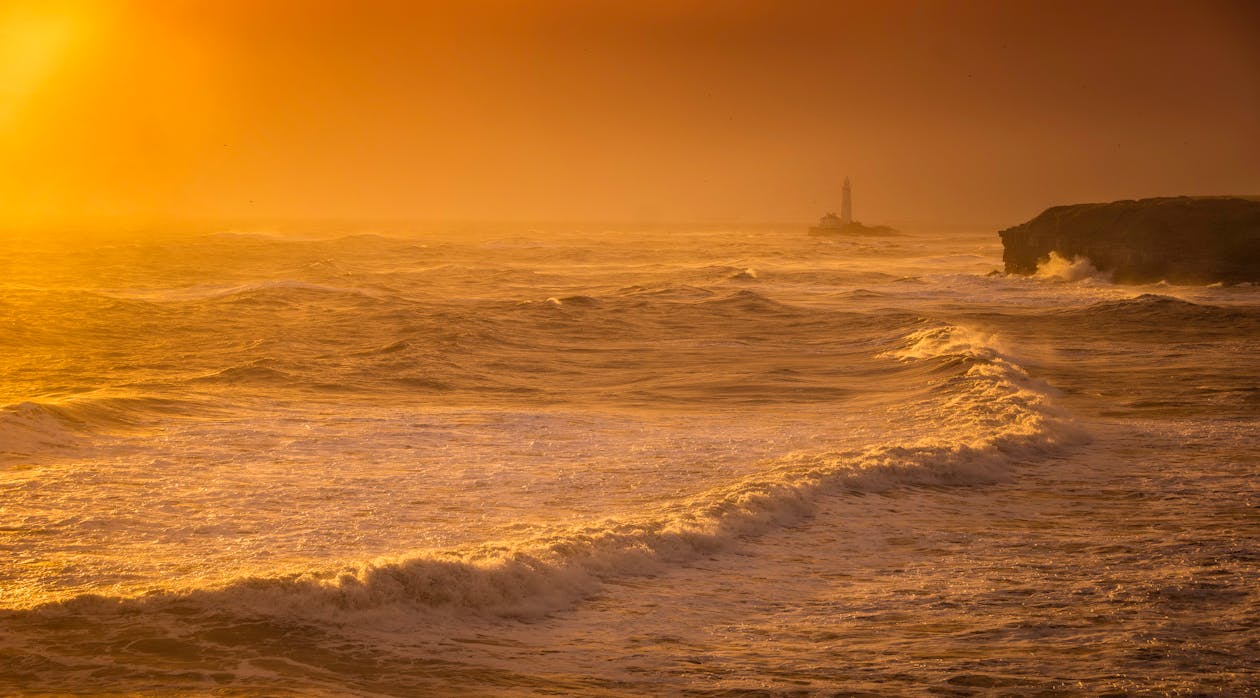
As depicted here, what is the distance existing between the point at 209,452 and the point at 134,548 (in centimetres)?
406

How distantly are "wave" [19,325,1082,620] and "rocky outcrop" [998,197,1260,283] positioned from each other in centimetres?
3445

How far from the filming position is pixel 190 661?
22.8ft

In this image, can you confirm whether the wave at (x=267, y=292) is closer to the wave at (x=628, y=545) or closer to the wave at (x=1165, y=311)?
the wave at (x=1165, y=311)

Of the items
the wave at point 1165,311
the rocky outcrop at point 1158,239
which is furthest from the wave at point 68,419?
the rocky outcrop at point 1158,239

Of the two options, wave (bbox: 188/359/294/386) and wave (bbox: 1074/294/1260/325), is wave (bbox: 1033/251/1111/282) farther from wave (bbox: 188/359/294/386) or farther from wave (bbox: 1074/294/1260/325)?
wave (bbox: 188/359/294/386)

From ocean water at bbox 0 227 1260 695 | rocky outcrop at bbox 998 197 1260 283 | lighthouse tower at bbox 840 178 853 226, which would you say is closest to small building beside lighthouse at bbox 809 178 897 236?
lighthouse tower at bbox 840 178 853 226

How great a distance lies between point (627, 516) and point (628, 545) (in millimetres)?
959

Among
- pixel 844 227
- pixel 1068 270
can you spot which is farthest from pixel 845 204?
pixel 1068 270

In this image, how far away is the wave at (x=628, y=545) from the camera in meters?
7.91

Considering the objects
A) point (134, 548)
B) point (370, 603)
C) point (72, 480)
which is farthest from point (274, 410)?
point (370, 603)

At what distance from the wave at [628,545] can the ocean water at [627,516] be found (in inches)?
1.4

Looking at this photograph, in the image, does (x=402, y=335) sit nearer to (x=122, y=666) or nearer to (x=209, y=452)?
(x=209, y=452)

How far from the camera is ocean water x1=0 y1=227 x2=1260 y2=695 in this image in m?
7.12

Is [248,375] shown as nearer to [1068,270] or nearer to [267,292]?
[267,292]
